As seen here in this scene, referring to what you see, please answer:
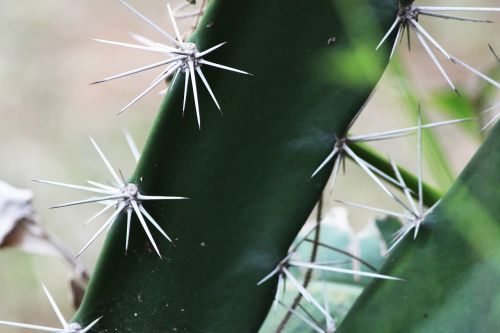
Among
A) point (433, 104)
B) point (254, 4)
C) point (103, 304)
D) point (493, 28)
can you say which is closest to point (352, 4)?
point (254, 4)

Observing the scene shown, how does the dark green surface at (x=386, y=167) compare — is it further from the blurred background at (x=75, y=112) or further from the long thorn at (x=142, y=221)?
the blurred background at (x=75, y=112)

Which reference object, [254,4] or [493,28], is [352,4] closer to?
[254,4]


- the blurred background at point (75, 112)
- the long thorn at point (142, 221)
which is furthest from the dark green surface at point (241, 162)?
the blurred background at point (75, 112)

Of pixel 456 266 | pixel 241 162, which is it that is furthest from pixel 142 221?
pixel 456 266

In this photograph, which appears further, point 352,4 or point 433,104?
point 433,104

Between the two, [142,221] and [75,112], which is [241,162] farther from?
[75,112]

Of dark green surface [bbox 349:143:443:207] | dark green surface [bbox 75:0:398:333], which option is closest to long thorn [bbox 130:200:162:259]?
dark green surface [bbox 75:0:398:333]
